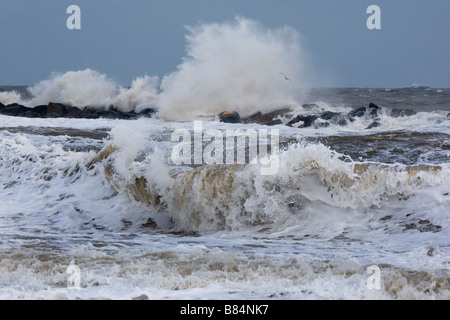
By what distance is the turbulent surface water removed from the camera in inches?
197

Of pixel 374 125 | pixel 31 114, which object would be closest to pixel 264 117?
pixel 374 125

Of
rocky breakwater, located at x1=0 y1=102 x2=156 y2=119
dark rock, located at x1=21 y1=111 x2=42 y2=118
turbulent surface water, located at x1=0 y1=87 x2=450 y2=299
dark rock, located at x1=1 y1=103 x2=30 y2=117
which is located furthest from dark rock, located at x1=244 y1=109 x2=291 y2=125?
dark rock, located at x1=1 y1=103 x2=30 y2=117

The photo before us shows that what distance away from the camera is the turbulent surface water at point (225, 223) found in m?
4.99

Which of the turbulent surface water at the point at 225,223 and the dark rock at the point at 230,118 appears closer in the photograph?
the turbulent surface water at the point at 225,223

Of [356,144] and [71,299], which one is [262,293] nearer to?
[71,299]

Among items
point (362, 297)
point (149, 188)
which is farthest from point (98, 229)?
point (362, 297)

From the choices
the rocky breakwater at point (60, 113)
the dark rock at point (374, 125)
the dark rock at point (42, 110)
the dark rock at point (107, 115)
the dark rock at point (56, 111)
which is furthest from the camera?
the dark rock at point (56, 111)

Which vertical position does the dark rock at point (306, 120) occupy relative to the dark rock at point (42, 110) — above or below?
below

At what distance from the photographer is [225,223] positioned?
805cm

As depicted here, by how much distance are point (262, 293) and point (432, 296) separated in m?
1.31

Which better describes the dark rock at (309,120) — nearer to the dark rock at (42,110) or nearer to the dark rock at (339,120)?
the dark rock at (339,120)

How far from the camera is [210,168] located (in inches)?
346

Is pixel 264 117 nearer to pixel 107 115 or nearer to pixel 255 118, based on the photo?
pixel 255 118

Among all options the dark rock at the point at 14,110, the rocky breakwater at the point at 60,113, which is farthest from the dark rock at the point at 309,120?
the dark rock at the point at 14,110
